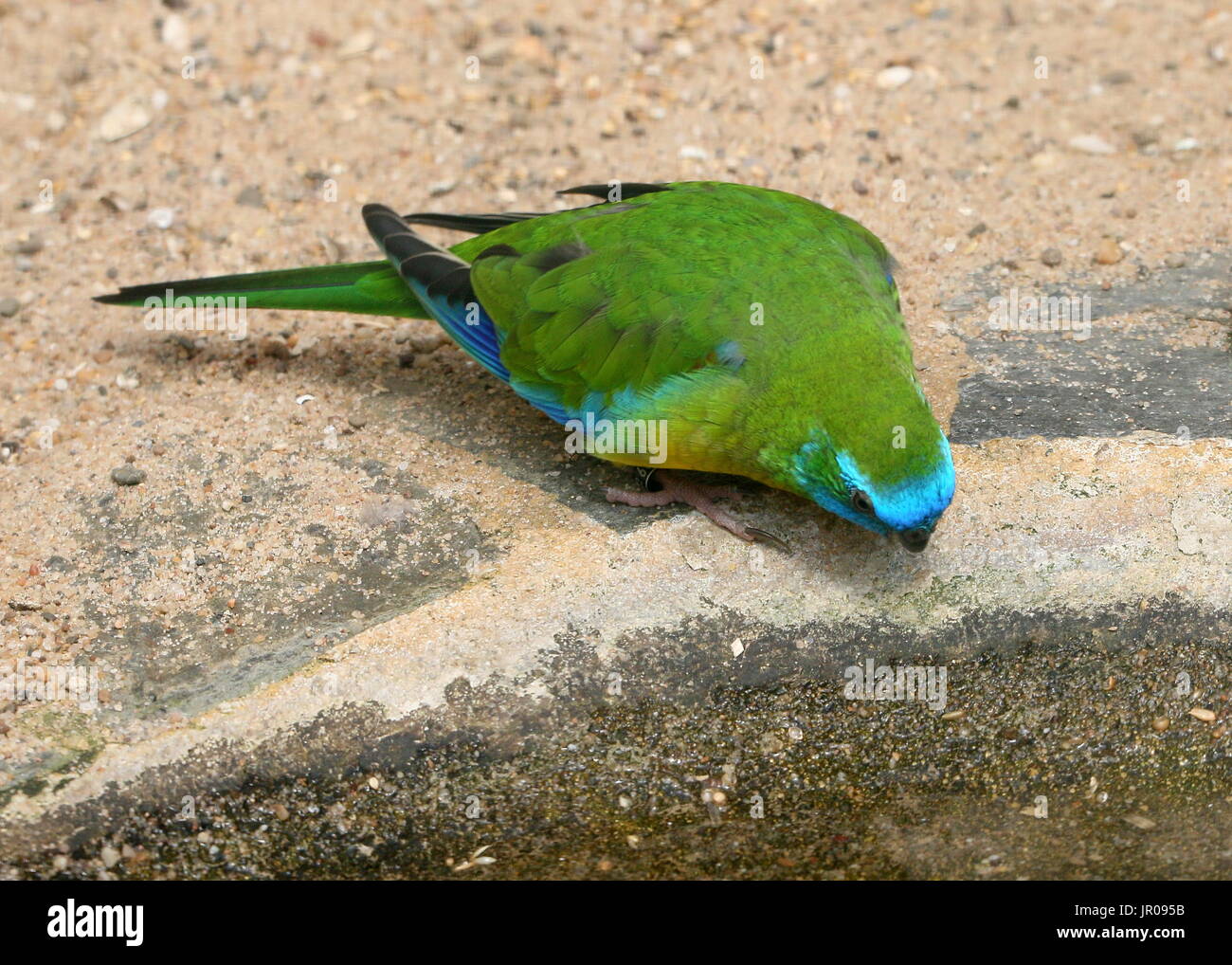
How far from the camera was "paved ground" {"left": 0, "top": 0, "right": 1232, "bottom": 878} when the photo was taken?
359cm

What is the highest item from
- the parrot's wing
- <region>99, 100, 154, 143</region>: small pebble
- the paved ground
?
<region>99, 100, 154, 143</region>: small pebble

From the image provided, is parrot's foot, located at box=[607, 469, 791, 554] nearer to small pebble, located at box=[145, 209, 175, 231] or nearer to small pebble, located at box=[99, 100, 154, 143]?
small pebble, located at box=[145, 209, 175, 231]

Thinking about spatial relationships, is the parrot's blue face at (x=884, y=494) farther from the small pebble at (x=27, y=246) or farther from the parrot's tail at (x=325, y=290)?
the small pebble at (x=27, y=246)

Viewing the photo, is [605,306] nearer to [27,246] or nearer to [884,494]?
[884,494]

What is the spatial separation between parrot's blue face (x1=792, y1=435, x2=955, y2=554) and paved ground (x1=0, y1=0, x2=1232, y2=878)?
33 cm

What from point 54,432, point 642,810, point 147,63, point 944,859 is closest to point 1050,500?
point 944,859

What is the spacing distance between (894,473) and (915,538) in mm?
212

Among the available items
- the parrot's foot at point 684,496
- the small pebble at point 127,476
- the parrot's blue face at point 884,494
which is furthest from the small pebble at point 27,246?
the parrot's blue face at point 884,494

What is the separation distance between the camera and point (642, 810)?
12.1ft

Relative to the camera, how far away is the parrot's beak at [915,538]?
348cm

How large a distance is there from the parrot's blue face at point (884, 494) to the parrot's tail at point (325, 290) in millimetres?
1737

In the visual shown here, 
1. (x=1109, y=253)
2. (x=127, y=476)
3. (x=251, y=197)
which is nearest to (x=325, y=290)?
(x=127, y=476)

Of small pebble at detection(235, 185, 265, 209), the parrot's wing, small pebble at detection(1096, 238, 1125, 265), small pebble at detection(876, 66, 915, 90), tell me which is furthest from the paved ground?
small pebble at detection(876, 66, 915, 90)

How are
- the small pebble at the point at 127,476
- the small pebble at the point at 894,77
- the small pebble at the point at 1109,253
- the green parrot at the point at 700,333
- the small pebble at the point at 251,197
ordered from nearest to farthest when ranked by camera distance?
the green parrot at the point at 700,333 < the small pebble at the point at 127,476 < the small pebble at the point at 1109,253 < the small pebble at the point at 251,197 < the small pebble at the point at 894,77
